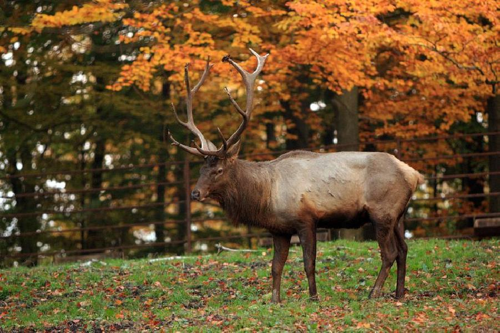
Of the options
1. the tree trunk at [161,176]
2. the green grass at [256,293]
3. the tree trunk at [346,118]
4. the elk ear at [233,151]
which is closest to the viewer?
the green grass at [256,293]

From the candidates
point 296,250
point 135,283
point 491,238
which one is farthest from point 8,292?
point 491,238

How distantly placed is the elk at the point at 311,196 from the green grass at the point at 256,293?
2.13 feet

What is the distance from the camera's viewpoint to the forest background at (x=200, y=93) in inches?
604

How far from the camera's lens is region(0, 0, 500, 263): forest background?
50.3ft

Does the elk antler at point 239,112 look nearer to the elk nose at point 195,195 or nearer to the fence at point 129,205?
the elk nose at point 195,195

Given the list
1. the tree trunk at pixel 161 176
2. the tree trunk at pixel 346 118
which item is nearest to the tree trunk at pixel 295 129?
the tree trunk at pixel 346 118

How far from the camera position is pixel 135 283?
12.1 meters

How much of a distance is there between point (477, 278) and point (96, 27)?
914cm

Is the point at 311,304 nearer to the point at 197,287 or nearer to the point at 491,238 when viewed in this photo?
the point at 197,287

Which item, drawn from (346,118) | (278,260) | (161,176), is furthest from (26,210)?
(278,260)

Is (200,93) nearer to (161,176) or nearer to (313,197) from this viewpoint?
(161,176)

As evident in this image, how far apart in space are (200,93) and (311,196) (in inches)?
398

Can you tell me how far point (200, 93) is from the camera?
19.8 meters

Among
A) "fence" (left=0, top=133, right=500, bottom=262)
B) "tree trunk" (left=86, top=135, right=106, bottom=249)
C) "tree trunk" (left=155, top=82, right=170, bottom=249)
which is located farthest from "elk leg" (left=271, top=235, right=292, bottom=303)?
"tree trunk" (left=86, top=135, right=106, bottom=249)
